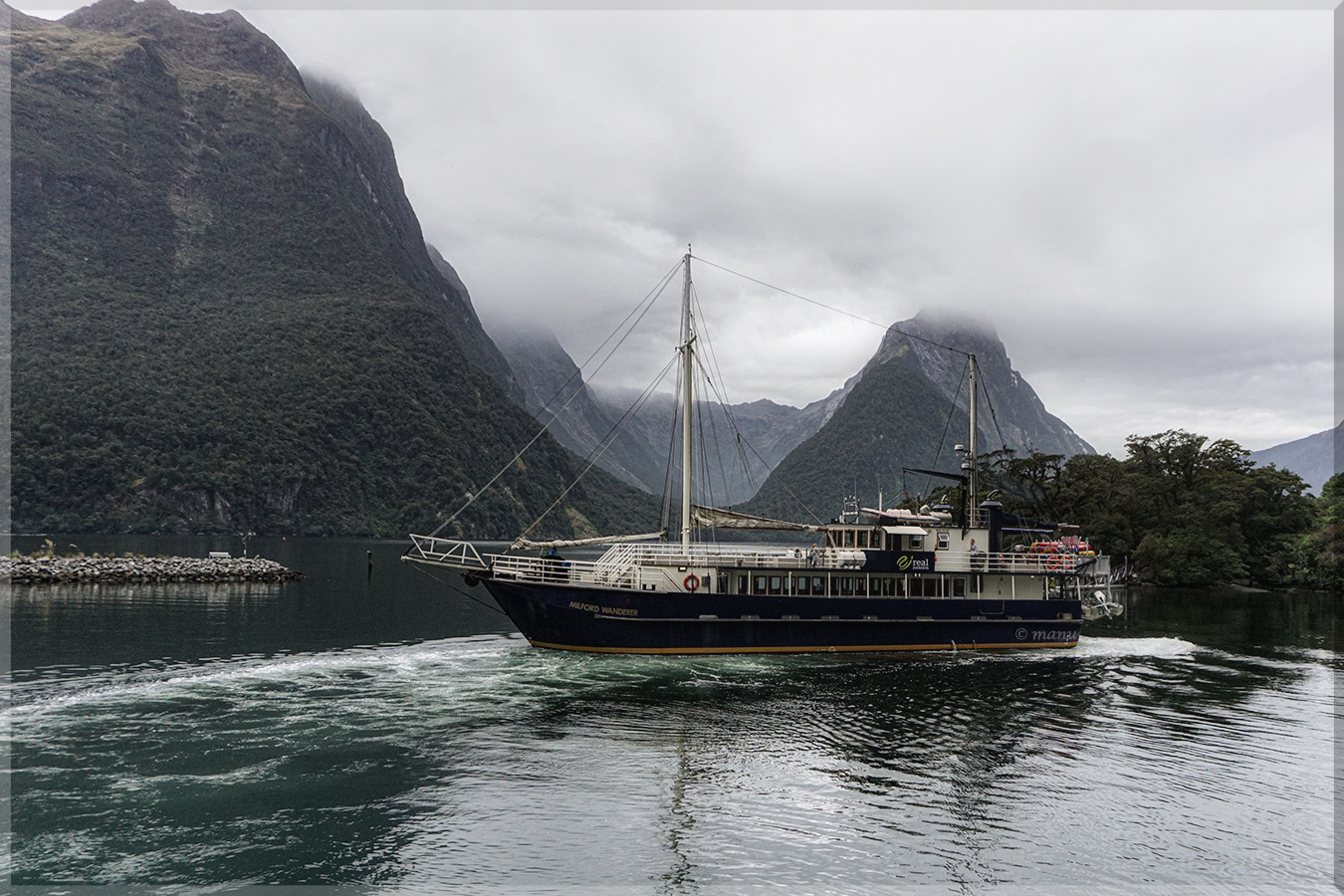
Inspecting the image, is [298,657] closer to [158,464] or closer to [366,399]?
[158,464]

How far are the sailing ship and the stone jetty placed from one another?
3755 centimetres

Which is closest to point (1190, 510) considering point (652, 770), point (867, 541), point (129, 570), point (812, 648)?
point (867, 541)

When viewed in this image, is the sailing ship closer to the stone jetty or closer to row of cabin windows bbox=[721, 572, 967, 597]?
row of cabin windows bbox=[721, 572, 967, 597]

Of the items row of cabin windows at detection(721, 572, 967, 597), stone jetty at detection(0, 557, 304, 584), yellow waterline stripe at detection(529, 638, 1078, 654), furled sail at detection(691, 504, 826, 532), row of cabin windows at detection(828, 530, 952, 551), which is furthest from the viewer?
stone jetty at detection(0, 557, 304, 584)

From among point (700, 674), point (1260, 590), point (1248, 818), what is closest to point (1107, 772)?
point (1248, 818)

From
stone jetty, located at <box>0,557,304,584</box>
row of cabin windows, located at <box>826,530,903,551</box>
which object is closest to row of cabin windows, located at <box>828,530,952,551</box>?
row of cabin windows, located at <box>826,530,903,551</box>

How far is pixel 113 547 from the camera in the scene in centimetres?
9362

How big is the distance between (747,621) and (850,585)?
5.39 m

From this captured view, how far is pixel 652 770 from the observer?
19.3 meters

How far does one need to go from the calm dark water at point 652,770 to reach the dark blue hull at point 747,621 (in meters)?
0.96

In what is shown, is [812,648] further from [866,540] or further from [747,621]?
[866,540]

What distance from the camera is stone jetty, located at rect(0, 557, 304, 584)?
187ft

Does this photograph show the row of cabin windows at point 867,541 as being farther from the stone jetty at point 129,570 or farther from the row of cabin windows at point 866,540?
the stone jetty at point 129,570

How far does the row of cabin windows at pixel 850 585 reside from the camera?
34469 millimetres
